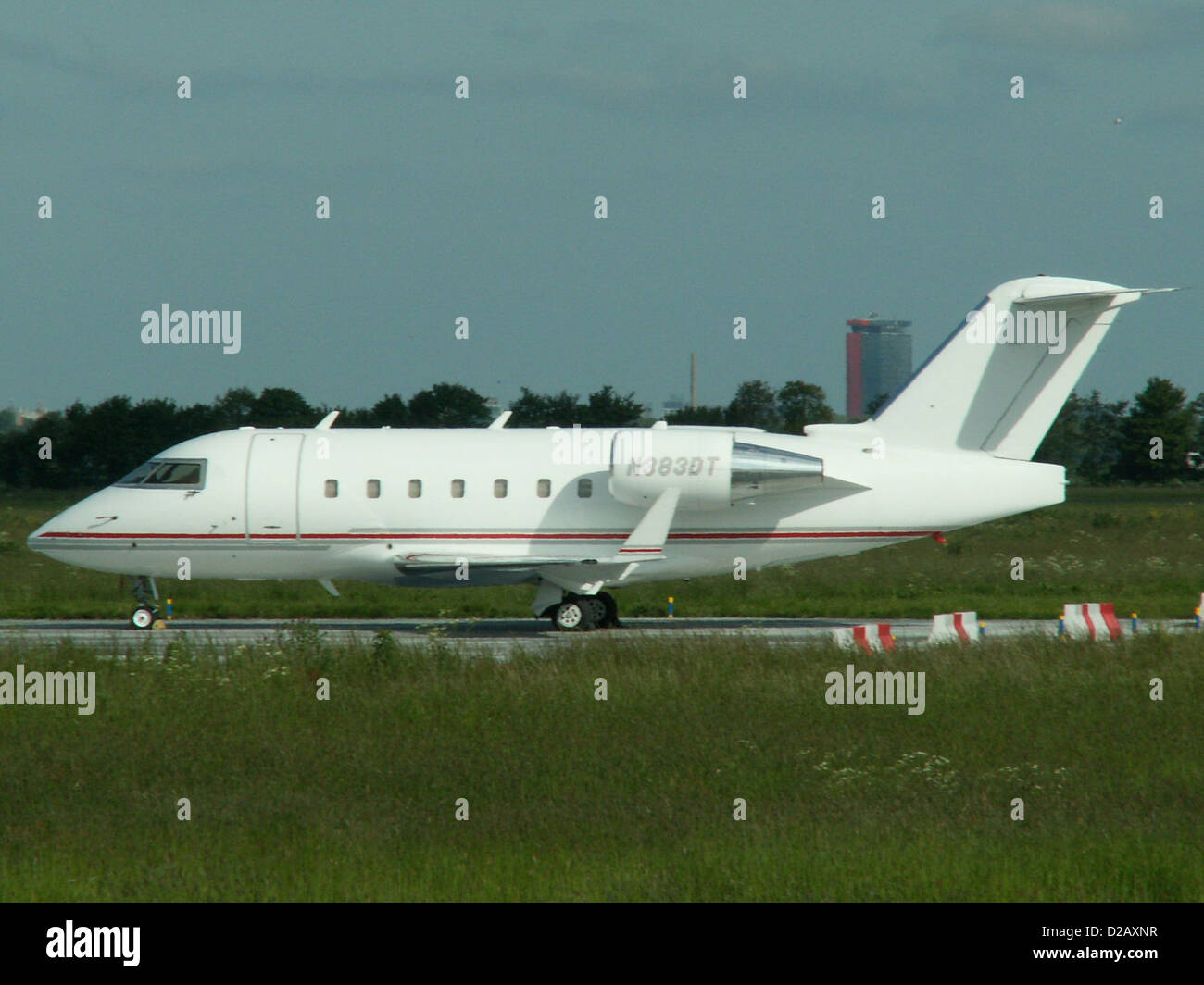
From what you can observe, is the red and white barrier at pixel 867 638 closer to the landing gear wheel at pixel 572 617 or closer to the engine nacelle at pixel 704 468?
the engine nacelle at pixel 704 468

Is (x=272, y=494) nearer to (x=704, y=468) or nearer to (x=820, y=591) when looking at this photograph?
(x=704, y=468)

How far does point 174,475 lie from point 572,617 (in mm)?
7103

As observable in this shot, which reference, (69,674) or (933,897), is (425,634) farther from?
(933,897)

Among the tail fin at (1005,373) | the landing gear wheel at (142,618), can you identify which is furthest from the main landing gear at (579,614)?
the landing gear wheel at (142,618)

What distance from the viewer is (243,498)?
23094 millimetres

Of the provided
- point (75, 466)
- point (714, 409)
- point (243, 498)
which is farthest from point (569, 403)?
point (243, 498)

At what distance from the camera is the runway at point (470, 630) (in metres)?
20.6

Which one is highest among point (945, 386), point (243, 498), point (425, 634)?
point (945, 386)

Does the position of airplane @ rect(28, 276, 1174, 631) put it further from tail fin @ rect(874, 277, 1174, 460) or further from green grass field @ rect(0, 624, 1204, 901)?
green grass field @ rect(0, 624, 1204, 901)

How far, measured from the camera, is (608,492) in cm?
2272

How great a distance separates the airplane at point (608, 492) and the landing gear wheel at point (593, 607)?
3cm

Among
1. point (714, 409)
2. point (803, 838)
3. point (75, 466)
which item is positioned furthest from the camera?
point (75, 466)

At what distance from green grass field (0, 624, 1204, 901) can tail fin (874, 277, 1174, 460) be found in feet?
19.9
